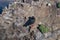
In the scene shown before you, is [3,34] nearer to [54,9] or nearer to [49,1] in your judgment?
[54,9]

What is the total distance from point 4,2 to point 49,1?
47.7 feet

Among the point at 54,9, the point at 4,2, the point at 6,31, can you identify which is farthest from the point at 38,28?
the point at 4,2

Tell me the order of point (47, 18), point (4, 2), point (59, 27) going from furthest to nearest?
point (4, 2), point (47, 18), point (59, 27)

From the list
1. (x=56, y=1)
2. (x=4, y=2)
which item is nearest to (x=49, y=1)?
(x=56, y=1)

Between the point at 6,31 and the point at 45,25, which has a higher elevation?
the point at 6,31

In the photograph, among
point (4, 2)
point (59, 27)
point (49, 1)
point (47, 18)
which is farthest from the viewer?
point (4, 2)

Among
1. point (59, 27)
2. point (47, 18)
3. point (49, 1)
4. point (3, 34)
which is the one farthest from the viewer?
point (49, 1)

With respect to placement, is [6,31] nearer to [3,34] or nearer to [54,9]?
[3,34]

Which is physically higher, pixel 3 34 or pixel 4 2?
pixel 3 34

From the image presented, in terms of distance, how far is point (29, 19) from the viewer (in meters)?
31.8

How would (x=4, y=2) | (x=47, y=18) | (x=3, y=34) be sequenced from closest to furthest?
(x=3, y=34), (x=47, y=18), (x=4, y=2)

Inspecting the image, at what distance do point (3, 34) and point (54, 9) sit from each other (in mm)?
23279

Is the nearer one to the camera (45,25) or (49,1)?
(45,25)

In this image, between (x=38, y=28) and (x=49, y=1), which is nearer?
(x=38, y=28)
